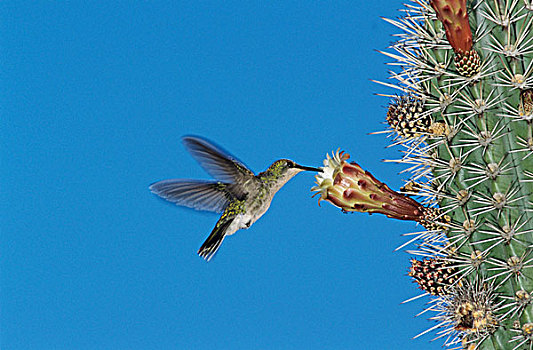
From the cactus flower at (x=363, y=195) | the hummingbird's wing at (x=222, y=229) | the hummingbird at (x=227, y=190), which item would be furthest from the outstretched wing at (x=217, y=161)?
the cactus flower at (x=363, y=195)

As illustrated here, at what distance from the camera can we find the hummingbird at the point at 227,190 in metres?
1.98

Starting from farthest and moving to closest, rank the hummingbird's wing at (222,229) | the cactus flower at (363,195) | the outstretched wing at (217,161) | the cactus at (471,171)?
the hummingbird's wing at (222,229), the outstretched wing at (217,161), the cactus flower at (363,195), the cactus at (471,171)

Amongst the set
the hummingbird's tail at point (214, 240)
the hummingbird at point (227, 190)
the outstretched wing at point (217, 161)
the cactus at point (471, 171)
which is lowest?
the cactus at point (471, 171)

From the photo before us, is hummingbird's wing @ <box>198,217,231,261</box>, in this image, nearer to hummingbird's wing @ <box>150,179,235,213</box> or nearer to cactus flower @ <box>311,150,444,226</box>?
hummingbird's wing @ <box>150,179,235,213</box>

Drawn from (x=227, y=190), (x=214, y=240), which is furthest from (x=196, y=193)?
(x=214, y=240)

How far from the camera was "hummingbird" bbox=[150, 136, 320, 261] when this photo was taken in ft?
6.48

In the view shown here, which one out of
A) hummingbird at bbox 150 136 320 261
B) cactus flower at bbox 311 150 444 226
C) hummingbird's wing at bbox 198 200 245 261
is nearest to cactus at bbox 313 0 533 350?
cactus flower at bbox 311 150 444 226

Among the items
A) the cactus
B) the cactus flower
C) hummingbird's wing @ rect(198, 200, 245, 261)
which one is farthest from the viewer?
hummingbird's wing @ rect(198, 200, 245, 261)

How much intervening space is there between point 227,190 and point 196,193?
124mm

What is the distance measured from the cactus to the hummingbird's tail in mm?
756

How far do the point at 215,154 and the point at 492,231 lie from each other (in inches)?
37.3

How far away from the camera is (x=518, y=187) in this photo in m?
1.35

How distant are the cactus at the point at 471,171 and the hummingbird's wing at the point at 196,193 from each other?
0.65 metres

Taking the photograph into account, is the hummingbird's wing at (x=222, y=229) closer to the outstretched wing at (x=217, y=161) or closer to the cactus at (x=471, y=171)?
the outstretched wing at (x=217, y=161)
